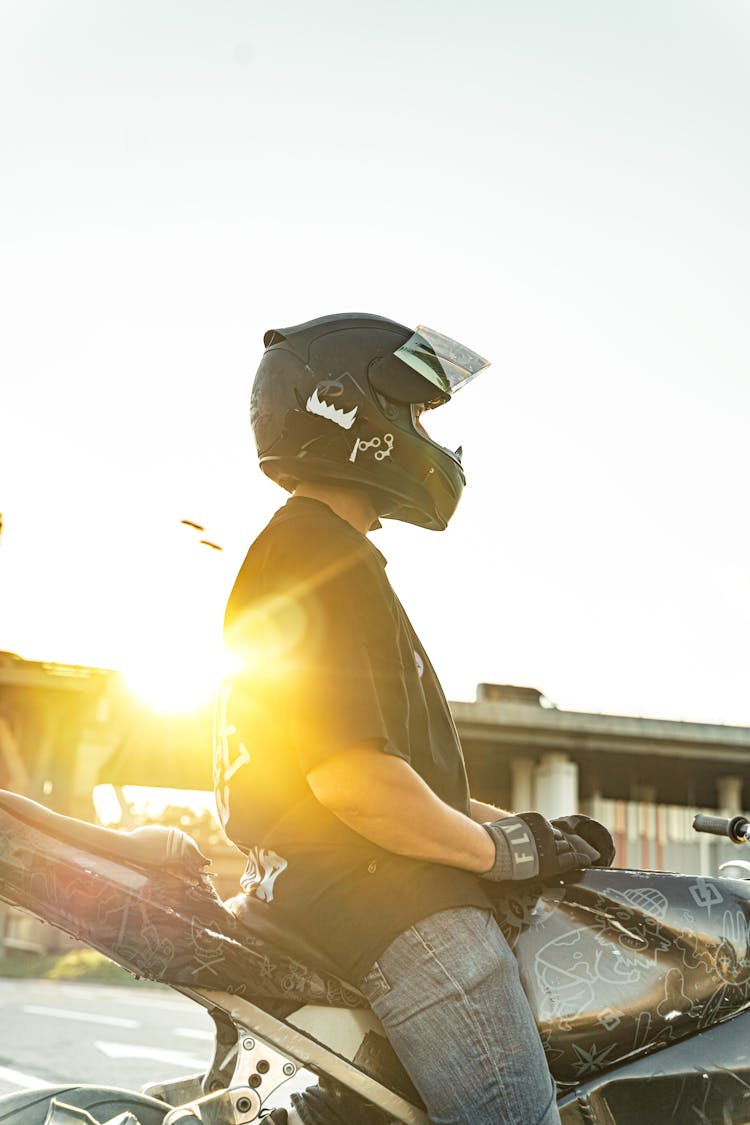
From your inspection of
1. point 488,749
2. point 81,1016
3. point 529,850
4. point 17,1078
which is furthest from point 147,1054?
point 488,749

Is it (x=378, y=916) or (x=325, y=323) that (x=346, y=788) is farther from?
(x=325, y=323)

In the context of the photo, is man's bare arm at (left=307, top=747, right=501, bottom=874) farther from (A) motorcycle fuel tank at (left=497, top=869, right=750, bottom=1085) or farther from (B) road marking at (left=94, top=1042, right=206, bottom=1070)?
(B) road marking at (left=94, top=1042, right=206, bottom=1070)

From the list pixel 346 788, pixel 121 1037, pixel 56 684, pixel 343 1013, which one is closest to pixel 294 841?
pixel 346 788

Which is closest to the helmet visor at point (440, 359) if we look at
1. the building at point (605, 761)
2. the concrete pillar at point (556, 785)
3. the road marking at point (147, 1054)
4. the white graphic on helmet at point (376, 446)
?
the white graphic on helmet at point (376, 446)

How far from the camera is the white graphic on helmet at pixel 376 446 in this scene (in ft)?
9.19

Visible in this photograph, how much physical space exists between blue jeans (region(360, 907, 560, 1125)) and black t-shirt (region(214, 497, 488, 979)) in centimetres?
6

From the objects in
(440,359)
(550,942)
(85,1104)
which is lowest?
(85,1104)

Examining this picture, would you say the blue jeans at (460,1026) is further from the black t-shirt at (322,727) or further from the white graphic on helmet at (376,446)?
the white graphic on helmet at (376,446)

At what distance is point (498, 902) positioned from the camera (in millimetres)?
2463

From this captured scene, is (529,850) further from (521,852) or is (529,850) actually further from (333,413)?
(333,413)

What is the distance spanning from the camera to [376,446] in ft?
9.23

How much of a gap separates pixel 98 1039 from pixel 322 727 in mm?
10554

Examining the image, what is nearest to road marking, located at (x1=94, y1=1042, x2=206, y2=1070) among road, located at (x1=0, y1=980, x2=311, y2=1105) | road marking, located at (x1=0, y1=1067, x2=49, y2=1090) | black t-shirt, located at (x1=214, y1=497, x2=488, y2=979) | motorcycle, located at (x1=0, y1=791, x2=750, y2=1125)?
road, located at (x1=0, y1=980, x2=311, y2=1105)

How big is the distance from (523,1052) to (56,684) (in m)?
25.7
